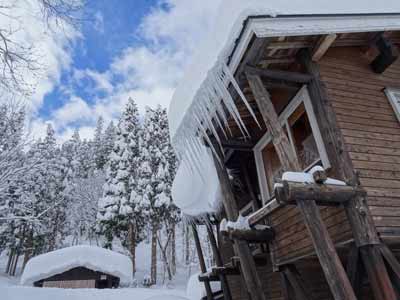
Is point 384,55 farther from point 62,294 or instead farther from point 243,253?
point 62,294

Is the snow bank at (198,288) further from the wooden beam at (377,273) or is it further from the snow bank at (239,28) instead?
the wooden beam at (377,273)

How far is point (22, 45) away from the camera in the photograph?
3.64m

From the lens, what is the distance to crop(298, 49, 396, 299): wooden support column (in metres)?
3.25

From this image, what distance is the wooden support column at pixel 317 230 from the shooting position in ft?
9.91

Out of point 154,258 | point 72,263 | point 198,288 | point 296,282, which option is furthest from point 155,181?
point 296,282

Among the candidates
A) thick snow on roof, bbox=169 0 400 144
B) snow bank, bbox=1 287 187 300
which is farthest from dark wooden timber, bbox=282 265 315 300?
thick snow on roof, bbox=169 0 400 144

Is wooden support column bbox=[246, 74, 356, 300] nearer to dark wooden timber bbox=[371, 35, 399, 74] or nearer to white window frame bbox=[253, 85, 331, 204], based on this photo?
white window frame bbox=[253, 85, 331, 204]

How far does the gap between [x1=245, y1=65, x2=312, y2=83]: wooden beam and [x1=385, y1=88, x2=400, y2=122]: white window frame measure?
1.55 meters

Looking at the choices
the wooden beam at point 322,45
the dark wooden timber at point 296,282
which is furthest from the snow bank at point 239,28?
the dark wooden timber at point 296,282

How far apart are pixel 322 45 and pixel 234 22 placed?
1412 millimetres

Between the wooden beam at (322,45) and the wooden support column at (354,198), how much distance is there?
0.31ft

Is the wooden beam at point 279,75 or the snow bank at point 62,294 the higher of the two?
the wooden beam at point 279,75

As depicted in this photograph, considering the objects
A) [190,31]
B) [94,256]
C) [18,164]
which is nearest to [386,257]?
[190,31]

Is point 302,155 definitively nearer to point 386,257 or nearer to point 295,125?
point 295,125
